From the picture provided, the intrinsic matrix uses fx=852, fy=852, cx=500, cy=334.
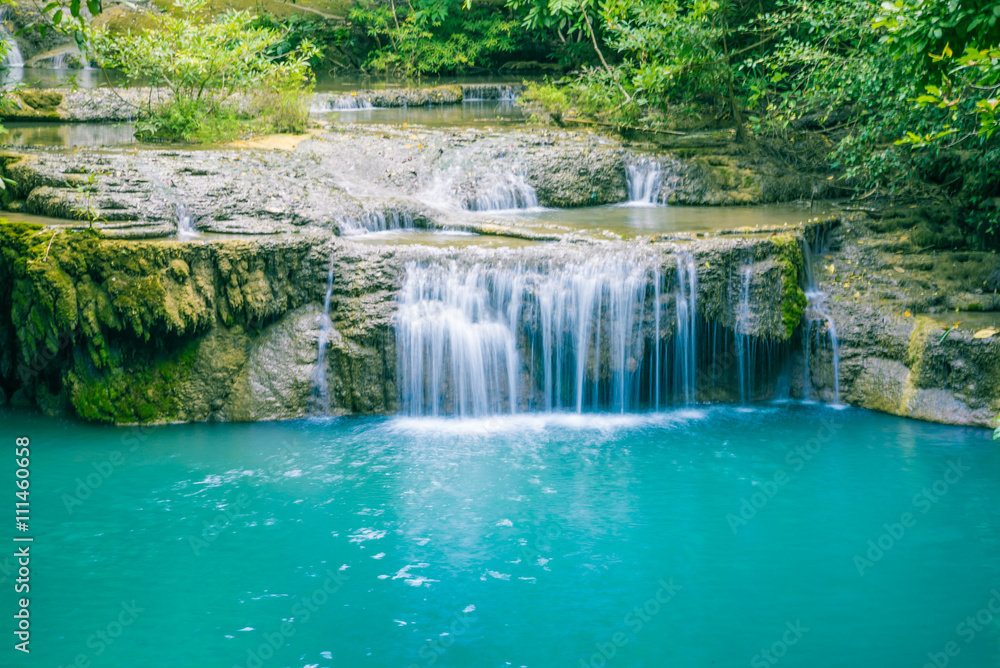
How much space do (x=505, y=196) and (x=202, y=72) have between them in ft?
15.4

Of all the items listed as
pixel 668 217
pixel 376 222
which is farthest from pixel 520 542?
pixel 668 217

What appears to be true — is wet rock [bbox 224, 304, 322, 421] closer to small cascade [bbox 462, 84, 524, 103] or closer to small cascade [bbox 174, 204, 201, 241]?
small cascade [bbox 174, 204, 201, 241]

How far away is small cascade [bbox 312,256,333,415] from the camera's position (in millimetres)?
8828

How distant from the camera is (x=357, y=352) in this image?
28.8 feet

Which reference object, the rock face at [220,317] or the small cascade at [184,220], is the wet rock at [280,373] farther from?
the small cascade at [184,220]

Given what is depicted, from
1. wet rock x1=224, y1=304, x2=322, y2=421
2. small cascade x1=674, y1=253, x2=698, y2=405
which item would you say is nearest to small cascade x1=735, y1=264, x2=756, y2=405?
small cascade x1=674, y1=253, x2=698, y2=405

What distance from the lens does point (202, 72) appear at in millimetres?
12016

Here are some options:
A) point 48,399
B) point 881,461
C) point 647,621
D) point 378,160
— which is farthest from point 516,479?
point 378,160

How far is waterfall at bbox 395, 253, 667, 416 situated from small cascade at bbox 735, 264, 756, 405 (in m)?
0.92

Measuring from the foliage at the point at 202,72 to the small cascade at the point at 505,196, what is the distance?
10.9 ft

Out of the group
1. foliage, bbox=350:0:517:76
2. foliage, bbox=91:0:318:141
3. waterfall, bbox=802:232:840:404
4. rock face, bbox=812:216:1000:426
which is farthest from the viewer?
foliage, bbox=350:0:517:76

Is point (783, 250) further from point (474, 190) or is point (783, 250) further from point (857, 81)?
point (474, 190)

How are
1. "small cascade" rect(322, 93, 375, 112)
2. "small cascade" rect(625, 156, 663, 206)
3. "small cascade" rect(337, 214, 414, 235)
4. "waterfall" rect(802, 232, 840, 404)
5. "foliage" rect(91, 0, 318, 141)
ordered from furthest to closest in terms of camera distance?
"small cascade" rect(322, 93, 375, 112), "small cascade" rect(625, 156, 663, 206), "foliage" rect(91, 0, 318, 141), "small cascade" rect(337, 214, 414, 235), "waterfall" rect(802, 232, 840, 404)

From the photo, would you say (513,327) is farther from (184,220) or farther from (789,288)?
(184,220)
